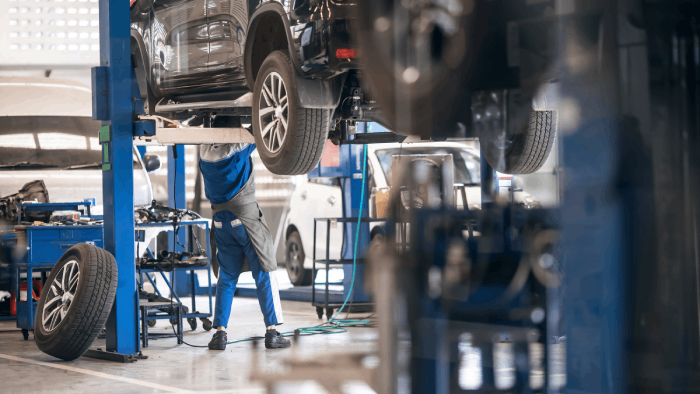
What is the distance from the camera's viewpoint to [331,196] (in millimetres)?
9023

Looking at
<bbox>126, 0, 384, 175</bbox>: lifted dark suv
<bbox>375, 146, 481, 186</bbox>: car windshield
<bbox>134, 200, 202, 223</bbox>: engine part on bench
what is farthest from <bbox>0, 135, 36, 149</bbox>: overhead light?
<bbox>375, 146, 481, 186</bbox>: car windshield

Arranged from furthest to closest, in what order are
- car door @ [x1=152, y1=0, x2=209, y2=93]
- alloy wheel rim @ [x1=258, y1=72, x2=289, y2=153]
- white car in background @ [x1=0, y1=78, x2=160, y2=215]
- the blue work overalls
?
1. white car in background @ [x1=0, y1=78, x2=160, y2=215]
2. the blue work overalls
3. car door @ [x1=152, y1=0, x2=209, y2=93]
4. alloy wheel rim @ [x1=258, y1=72, x2=289, y2=153]

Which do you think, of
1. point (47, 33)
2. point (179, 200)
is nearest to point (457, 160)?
point (179, 200)

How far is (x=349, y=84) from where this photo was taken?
4465 mm

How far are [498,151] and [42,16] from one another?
967 cm

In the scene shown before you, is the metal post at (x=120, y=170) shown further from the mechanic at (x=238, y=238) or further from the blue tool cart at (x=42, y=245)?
the blue tool cart at (x=42, y=245)

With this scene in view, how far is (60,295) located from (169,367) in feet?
3.47

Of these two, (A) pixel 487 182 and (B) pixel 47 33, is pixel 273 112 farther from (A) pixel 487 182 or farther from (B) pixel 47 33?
(B) pixel 47 33

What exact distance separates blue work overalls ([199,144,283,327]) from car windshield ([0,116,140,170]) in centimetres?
264

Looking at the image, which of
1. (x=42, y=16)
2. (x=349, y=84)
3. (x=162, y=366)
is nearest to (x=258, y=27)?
(x=349, y=84)

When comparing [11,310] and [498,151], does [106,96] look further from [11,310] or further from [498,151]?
[11,310]

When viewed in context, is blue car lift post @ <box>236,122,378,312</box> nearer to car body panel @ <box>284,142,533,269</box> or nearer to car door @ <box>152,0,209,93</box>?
car body panel @ <box>284,142,533,269</box>

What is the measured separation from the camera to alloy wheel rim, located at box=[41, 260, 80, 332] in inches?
219


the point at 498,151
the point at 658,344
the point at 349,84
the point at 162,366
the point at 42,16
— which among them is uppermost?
the point at 42,16
